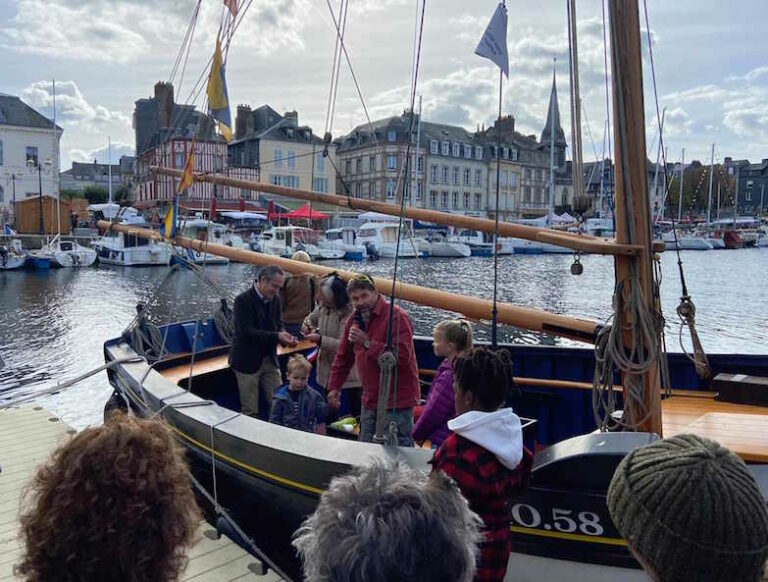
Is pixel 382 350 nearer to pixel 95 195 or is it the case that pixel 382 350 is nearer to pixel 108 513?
pixel 108 513

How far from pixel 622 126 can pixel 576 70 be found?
1308 millimetres

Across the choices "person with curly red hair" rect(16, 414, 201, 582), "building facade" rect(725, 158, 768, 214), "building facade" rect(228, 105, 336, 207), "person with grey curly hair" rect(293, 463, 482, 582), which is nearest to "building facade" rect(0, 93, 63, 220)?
"building facade" rect(228, 105, 336, 207)

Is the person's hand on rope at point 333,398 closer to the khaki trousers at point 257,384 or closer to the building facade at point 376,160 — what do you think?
the khaki trousers at point 257,384

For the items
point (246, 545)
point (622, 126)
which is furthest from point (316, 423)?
point (622, 126)

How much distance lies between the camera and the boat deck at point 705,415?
3.41 meters

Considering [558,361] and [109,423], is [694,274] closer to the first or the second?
[558,361]

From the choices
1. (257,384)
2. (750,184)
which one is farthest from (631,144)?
(750,184)

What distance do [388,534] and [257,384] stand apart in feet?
14.5

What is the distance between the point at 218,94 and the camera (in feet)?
22.5

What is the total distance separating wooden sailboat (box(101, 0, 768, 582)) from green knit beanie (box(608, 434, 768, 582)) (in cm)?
186

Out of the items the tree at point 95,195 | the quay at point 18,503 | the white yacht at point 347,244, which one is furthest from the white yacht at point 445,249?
the quay at point 18,503

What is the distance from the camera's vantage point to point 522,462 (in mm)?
2861

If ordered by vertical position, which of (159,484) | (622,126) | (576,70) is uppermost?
(576,70)

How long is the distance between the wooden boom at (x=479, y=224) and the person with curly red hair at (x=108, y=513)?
2.99 metres
